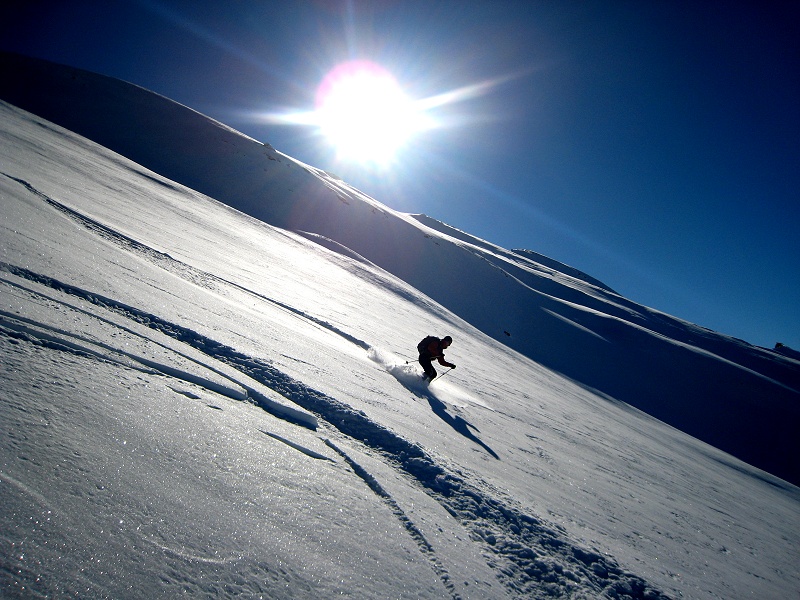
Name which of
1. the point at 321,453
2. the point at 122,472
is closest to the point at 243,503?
the point at 122,472

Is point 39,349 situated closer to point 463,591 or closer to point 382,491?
point 382,491

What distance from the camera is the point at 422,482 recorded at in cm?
338

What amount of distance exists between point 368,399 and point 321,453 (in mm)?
1638

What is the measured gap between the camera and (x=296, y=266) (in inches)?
577

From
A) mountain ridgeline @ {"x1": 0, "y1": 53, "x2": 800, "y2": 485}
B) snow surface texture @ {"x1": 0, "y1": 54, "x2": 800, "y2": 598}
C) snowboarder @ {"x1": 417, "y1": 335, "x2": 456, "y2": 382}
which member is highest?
mountain ridgeline @ {"x1": 0, "y1": 53, "x2": 800, "y2": 485}

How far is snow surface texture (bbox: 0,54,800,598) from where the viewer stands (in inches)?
69.2

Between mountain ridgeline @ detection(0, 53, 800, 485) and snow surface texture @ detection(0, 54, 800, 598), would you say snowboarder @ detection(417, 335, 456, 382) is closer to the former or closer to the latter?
snow surface texture @ detection(0, 54, 800, 598)

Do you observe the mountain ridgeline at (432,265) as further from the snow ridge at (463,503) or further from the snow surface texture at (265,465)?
the snow ridge at (463,503)

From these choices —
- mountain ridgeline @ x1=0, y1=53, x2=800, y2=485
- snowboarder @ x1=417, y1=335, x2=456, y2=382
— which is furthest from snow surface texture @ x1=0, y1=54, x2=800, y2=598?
mountain ridgeline @ x1=0, y1=53, x2=800, y2=485

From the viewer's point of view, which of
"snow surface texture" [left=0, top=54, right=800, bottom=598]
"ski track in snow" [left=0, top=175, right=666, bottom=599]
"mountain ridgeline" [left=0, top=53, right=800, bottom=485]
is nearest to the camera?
"snow surface texture" [left=0, top=54, right=800, bottom=598]

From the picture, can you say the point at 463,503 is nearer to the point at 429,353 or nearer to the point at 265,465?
the point at 265,465

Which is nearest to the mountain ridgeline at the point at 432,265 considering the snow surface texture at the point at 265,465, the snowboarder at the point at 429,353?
the snowboarder at the point at 429,353

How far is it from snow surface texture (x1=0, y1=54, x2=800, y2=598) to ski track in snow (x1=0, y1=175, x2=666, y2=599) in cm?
2

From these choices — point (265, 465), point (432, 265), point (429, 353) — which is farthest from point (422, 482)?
point (432, 265)
